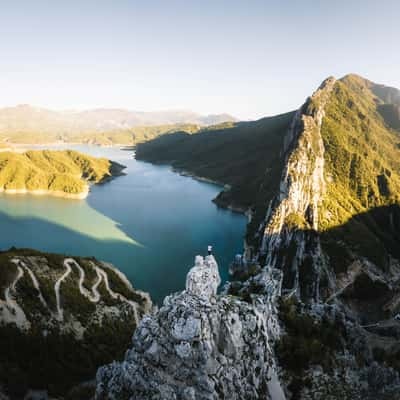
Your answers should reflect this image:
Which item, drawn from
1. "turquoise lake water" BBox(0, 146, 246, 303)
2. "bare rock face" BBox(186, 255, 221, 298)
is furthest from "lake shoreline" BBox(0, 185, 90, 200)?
"bare rock face" BBox(186, 255, 221, 298)

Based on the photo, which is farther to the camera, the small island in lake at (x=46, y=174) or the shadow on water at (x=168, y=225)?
the small island in lake at (x=46, y=174)

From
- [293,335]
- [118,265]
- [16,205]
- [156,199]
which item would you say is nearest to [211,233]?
[118,265]

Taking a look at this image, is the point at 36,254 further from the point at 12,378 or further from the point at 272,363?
the point at 272,363

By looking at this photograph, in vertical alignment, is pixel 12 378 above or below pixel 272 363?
below

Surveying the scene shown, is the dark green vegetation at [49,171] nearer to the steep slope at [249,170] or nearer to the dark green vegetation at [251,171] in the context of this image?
the steep slope at [249,170]

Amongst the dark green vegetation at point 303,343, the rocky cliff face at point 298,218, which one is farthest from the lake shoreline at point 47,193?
the dark green vegetation at point 303,343

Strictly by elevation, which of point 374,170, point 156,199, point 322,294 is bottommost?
point 322,294

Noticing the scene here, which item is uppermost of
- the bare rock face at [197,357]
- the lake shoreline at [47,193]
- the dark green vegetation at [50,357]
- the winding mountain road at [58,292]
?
the bare rock face at [197,357]

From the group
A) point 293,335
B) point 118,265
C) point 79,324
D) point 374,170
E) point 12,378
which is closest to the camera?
point 293,335
